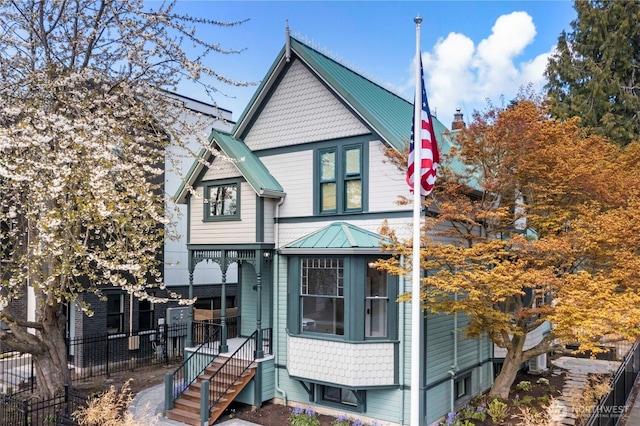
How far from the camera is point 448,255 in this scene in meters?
10.1

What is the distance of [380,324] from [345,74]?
7.22m

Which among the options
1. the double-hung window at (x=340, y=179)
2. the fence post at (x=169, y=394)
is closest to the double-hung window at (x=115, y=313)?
the fence post at (x=169, y=394)

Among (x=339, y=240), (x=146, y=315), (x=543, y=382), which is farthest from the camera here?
(x=146, y=315)

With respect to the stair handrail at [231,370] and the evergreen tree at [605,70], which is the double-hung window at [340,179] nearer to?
the stair handrail at [231,370]

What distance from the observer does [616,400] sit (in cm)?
1170

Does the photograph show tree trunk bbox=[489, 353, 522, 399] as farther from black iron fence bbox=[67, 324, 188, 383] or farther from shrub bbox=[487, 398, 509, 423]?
black iron fence bbox=[67, 324, 188, 383]

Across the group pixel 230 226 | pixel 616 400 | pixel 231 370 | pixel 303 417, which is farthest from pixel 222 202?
pixel 616 400

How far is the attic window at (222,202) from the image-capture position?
13.6 meters

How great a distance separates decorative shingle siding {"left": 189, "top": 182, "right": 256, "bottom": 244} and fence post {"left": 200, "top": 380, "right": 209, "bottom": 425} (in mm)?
3990

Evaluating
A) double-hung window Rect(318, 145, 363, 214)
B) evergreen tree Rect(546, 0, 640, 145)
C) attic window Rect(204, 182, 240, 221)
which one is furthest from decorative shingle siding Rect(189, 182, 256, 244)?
evergreen tree Rect(546, 0, 640, 145)

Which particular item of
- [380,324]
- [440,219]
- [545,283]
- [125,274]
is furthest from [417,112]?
[125,274]

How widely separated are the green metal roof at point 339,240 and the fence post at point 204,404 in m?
3.94

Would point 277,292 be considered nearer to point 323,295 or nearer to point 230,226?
point 323,295

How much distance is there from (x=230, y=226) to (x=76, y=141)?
4751 mm
